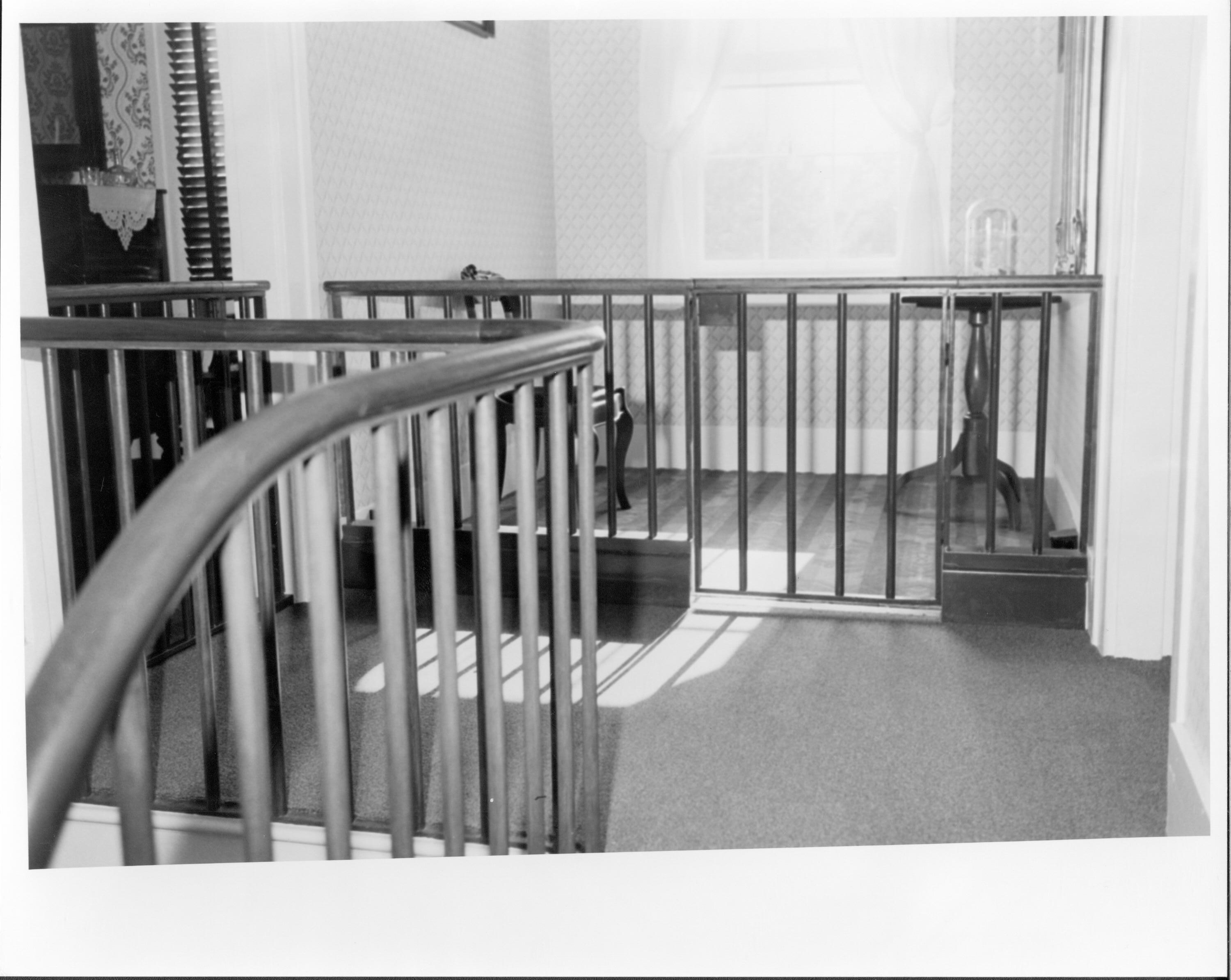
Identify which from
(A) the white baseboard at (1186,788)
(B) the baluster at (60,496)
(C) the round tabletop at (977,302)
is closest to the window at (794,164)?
(C) the round tabletop at (977,302)

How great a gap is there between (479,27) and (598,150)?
1064 millimetres

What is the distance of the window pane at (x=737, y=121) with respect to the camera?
546 centimetres

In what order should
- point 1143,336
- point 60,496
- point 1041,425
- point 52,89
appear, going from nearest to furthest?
point 60,496 < point 1143,336 < point 1041,425 < point 52,89

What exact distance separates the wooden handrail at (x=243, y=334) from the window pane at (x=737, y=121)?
4.16 metres

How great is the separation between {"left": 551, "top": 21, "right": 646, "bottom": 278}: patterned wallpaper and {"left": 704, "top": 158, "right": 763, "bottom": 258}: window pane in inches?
12.9

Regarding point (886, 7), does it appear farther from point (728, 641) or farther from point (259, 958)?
point (728, 641)

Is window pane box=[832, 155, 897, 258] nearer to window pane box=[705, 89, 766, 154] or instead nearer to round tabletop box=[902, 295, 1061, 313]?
window pane box=[705, 89, 766, 154]

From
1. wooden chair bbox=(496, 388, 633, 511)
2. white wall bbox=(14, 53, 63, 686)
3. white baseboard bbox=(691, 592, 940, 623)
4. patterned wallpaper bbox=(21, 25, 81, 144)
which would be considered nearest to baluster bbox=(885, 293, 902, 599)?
white baseboard bbox=(691, 592, 940, 623)

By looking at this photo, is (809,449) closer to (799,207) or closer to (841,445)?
(799,207)

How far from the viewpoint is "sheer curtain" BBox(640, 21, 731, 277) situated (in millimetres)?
5410

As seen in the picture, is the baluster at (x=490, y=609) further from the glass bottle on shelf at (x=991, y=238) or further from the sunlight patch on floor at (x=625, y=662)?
the glass bottle on shelf at (x=991, y=238)

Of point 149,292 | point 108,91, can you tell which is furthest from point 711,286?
point 108,91

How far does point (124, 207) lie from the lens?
341 cm

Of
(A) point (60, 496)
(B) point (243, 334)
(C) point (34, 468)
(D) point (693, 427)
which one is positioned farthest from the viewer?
(D) point (693, 427)
